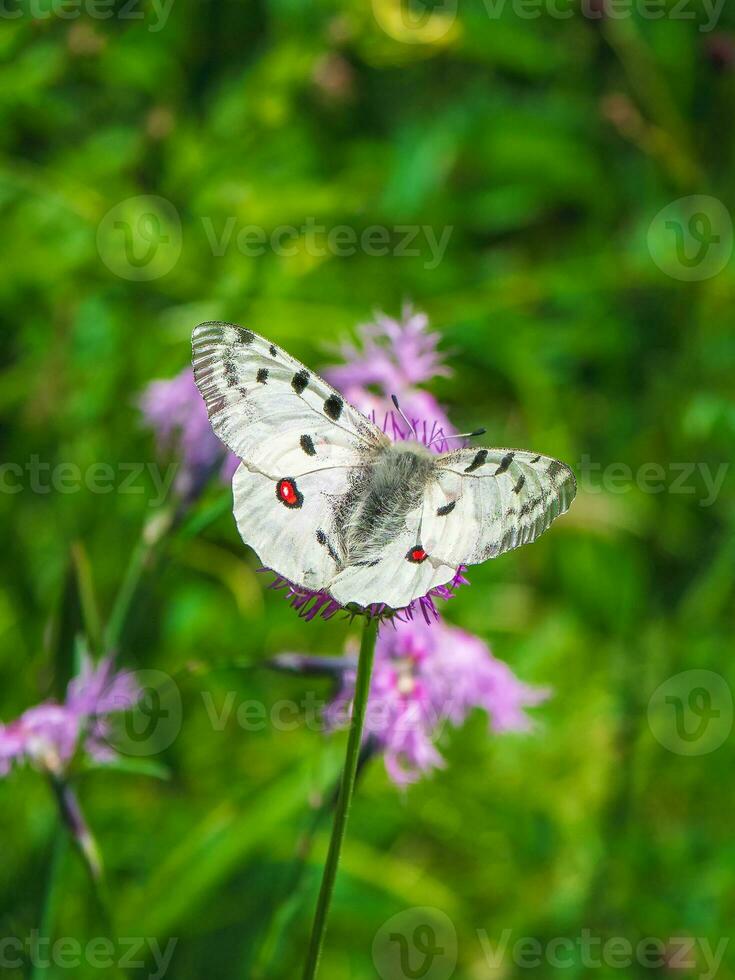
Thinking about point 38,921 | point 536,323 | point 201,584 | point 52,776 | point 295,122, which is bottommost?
point 38,921

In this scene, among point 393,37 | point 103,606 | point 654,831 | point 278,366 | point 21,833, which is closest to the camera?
point 278,366

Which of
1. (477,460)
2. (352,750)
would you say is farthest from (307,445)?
(352,750)

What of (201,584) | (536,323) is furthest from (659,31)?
(201,584)

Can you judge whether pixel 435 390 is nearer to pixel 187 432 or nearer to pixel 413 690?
pixel 187 432

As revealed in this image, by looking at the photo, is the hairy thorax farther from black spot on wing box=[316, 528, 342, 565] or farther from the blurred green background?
the blurred green background

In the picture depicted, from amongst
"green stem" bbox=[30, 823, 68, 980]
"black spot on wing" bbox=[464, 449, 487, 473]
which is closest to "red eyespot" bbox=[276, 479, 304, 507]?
"black spot on wing" bbox=[464, 449, 487, 473]

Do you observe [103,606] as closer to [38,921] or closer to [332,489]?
[38,921]

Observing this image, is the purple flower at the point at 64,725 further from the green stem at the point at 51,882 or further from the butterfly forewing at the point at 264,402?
the butterfly forewing at the point at 264,402

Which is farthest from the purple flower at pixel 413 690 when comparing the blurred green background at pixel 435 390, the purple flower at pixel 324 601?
the purple flower at pixel 324 601
